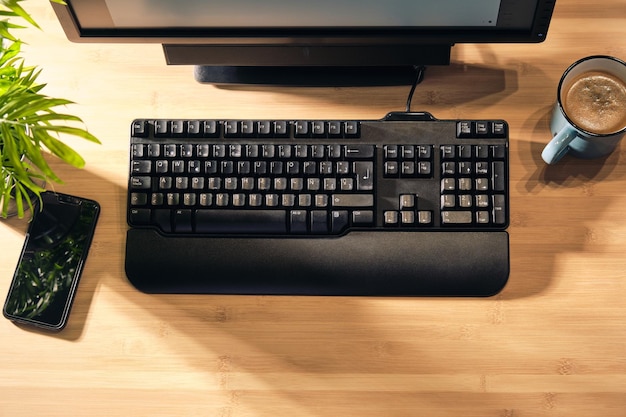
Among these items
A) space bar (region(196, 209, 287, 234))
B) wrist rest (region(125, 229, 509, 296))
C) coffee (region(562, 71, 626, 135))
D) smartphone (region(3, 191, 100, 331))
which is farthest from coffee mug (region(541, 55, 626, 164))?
smartphone (region(3, 191, 100, 331))

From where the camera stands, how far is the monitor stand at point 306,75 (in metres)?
0.83

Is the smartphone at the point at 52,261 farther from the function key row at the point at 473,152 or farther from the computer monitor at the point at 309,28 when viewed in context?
the function key row at the point at 473,152

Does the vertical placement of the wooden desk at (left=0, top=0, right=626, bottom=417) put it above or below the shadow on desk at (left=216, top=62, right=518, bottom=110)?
below

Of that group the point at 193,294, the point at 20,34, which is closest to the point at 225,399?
the point at 193,294

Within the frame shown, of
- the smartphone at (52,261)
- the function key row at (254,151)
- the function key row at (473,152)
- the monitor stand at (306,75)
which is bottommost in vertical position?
the smartphone at (52,261)

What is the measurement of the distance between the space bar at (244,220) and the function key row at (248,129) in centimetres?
9

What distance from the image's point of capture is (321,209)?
30.5 inches

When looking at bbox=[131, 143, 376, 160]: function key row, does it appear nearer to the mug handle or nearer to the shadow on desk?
the shadow on desk

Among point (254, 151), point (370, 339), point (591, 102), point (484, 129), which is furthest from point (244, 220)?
point (591, 102)

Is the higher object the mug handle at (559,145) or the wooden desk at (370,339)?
the mug handle at (559,145)

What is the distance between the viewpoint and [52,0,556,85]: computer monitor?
0.73 meters

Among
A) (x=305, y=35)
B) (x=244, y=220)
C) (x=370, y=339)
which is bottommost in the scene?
(x=370, y=339)

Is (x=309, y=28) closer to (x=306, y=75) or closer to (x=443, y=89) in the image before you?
(x=306, y=75)

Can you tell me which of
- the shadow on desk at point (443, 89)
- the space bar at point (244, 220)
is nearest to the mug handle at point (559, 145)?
the shadow on desk at point (443, 89)
